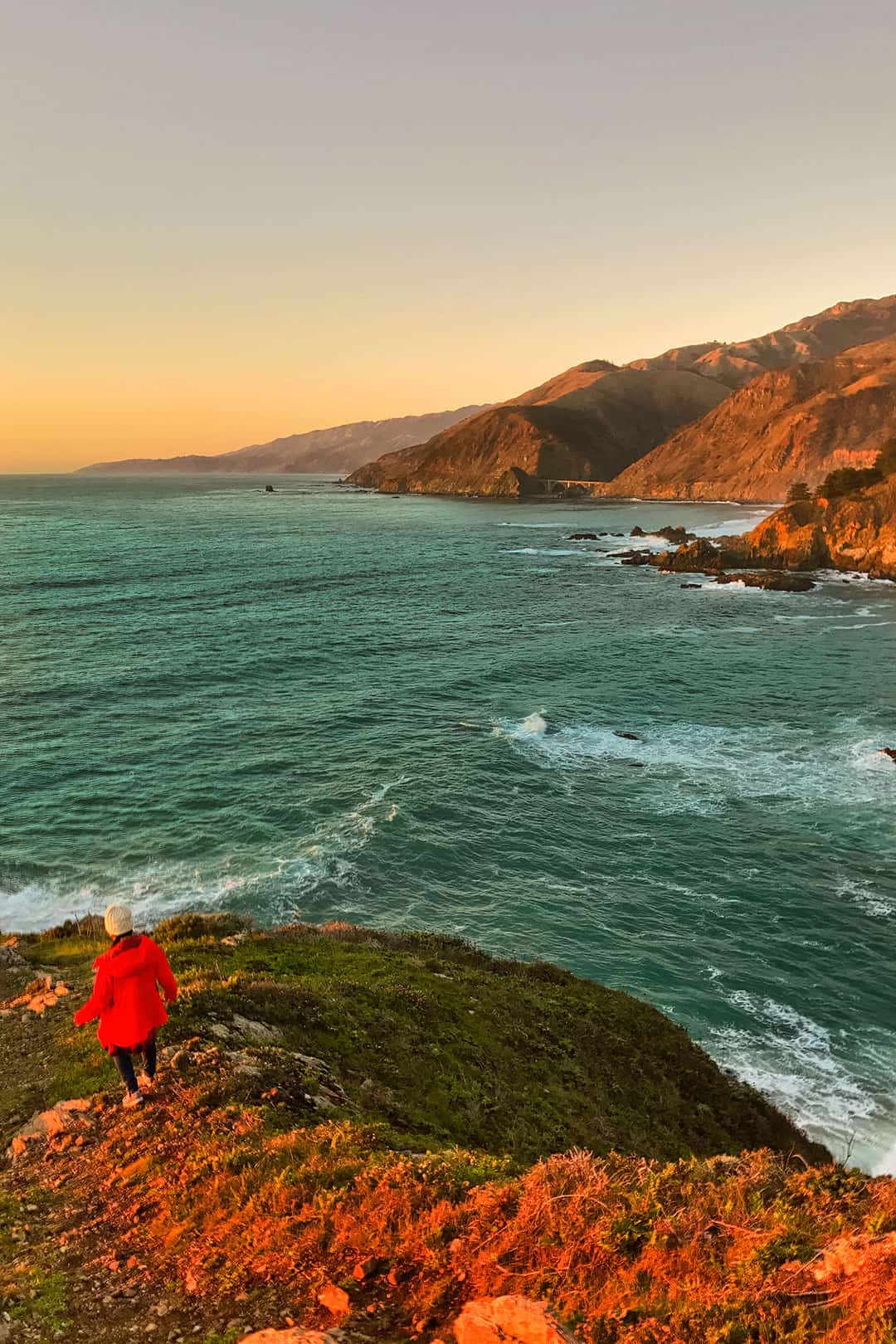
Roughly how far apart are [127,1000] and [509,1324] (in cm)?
542

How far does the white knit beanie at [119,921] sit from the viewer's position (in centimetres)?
827

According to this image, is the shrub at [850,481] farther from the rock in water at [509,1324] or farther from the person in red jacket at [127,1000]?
Answer: the rock in water at [509,1324]

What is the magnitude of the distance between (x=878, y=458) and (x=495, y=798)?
96.2 meters

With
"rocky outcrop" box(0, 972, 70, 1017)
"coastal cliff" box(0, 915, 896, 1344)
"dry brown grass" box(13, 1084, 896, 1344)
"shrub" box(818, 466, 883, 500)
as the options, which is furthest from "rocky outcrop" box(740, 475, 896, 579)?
"rocky outcrop" box(0, 972, 70, 1017)

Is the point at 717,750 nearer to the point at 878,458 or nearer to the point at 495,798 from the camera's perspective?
the point at 495,798

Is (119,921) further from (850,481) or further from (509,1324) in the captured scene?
(850,481)

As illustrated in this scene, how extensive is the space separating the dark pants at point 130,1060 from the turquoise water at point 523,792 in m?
15.1

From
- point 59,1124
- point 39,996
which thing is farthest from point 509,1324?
point 39,996

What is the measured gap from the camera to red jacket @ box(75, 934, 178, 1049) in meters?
8.65

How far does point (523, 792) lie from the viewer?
109 ft

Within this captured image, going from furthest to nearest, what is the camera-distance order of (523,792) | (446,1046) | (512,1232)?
(523,792) < (446,1046) < (512,1232)

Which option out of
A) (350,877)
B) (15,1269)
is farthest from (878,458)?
(15,1269)

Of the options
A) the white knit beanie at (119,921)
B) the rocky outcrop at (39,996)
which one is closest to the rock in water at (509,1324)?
the white knit beanie at (119,921)

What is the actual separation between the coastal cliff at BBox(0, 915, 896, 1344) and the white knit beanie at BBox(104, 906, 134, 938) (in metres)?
2.29
